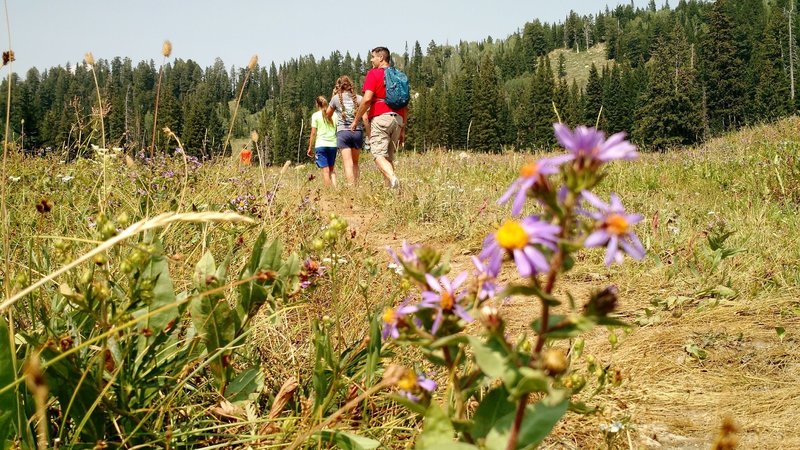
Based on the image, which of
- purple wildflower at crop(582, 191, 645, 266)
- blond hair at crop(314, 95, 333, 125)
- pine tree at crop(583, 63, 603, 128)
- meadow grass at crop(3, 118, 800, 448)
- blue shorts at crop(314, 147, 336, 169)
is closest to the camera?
purple wildflower at crop(582, 191, 645, 266)

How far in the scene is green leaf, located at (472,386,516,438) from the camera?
3.02 ft

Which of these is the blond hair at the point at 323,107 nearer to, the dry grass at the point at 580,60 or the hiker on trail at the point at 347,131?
the hiker on trail at the point at 347,131

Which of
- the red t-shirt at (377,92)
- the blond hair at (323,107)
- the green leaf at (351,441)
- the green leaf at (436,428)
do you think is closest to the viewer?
the green leaf at (436,428)

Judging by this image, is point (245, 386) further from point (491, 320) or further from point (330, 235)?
point (491, 320)

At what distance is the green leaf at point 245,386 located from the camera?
1.63 metres

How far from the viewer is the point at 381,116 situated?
7430mm

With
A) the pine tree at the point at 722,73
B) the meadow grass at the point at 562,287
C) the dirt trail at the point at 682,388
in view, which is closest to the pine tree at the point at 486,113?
the pine tree at the point at 722,73

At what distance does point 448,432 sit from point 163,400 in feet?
2.86

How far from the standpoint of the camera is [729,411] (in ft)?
6.79

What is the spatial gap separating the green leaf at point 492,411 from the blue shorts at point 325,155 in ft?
26.7

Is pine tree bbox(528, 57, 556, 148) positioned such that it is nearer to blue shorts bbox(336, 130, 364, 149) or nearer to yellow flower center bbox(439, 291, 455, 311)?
blue shorts bbox(336, 130, 364, 149)

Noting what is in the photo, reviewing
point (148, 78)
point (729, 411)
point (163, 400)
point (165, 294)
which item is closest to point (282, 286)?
point (165, 294)

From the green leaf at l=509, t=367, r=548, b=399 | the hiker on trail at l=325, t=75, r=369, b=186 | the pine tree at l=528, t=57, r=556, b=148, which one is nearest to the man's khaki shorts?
the hiker on trail at l=325, t=75, r=369, b=186

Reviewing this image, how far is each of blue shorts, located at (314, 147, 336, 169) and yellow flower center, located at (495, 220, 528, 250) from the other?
327 inches
